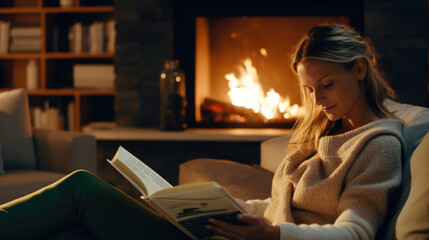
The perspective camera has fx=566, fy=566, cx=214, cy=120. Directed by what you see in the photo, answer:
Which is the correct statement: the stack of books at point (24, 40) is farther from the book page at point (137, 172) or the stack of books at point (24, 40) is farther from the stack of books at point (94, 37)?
the book page at point (137, 172)

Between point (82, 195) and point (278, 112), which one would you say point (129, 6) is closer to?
point (278, 112)

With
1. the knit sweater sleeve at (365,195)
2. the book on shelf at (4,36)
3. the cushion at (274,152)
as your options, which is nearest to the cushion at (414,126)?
the knit sweater sleeve at (365,195)

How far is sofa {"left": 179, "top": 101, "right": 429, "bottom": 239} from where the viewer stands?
1043 millimetres

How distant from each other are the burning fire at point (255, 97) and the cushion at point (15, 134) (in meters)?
1.31

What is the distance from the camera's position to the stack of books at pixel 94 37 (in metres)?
3.51

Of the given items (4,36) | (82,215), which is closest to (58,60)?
(4,36)

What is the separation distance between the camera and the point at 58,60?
3777 mm

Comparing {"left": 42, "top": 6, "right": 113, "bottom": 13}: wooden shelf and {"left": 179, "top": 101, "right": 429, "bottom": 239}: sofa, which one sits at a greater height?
{"left": 42, "top": 6, "right": 113, "bottom": 13}: wooden shelf

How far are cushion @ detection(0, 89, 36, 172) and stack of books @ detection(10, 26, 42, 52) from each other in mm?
1013

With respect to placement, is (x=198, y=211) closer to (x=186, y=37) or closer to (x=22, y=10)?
(x=186, y=37)

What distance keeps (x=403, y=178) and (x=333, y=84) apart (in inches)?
10.4

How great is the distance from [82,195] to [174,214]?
352mm

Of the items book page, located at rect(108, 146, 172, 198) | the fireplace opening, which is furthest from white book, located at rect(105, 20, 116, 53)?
book page, located at rect(108, 146, 172, 198)

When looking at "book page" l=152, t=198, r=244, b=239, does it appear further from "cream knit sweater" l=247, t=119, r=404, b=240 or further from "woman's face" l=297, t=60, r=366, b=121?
"woman's face" l=297, t=60, r=366, b=121
